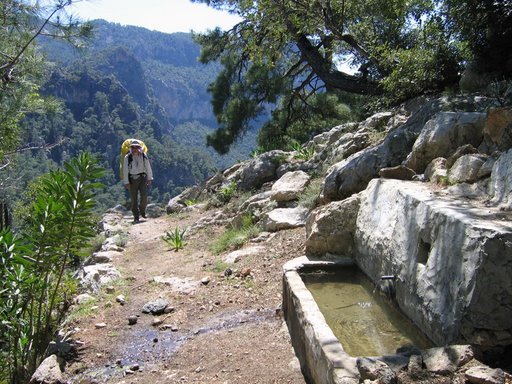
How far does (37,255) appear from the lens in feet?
13.4

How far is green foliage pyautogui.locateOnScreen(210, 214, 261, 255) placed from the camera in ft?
22.8

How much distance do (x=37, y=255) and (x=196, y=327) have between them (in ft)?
5.11

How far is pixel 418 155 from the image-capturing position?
196 inches

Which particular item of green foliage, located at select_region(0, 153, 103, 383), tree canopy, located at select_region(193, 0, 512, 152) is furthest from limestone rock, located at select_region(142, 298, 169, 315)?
tree canopy, located at select_region(193, 0, 512, 152)

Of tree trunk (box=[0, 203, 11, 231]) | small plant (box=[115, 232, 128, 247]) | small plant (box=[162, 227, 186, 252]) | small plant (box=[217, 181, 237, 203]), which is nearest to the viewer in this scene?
small plant (box=[162, 227, 186, 252])

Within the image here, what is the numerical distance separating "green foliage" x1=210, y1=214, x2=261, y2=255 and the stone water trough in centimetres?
266

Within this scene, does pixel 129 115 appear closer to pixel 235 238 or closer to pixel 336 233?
pixel 235 238

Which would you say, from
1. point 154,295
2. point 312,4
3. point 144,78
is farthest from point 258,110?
point 144,78

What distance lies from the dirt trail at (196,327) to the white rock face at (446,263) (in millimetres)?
985

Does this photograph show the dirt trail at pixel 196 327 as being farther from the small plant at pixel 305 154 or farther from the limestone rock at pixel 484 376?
the small plant at pixel 305 154

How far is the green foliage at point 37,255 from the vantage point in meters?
3.77

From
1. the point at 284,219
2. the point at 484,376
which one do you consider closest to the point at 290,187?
the point at 284,219

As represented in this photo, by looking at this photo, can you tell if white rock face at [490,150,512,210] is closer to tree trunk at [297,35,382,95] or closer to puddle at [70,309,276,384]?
puddle at [70,309,276,384]

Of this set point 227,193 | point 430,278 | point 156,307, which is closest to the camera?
point 430,278
